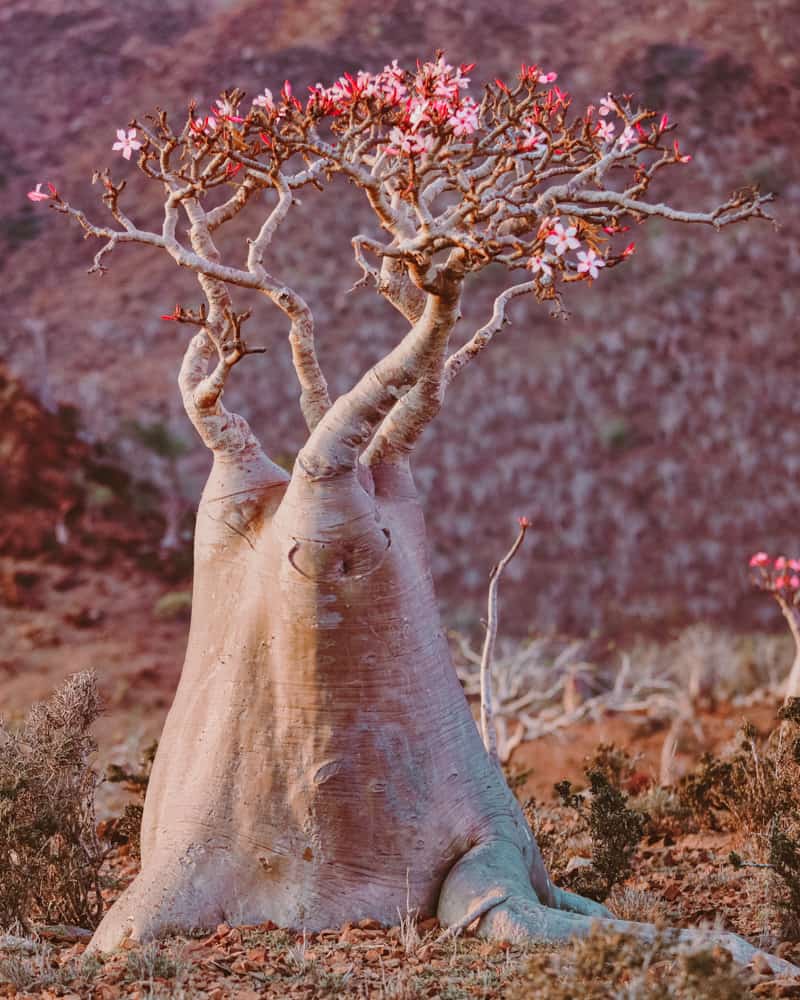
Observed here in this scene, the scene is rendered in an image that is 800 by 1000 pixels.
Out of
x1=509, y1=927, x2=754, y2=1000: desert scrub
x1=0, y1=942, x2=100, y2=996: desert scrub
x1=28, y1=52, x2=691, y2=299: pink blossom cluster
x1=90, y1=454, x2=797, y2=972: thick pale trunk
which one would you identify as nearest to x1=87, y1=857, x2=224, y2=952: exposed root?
x1=90, y1=454, x2=797, y2=972: thick pale trunk

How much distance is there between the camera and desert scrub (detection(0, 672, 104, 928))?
14.3 ft

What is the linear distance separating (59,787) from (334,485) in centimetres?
161

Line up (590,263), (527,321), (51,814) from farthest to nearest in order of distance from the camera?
(527,321) → (51,814) → (590,263)

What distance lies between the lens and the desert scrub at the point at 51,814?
4.37 metres

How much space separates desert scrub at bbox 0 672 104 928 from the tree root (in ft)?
4.75

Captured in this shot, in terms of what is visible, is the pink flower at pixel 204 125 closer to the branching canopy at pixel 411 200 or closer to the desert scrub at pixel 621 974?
the branching canopy at pixel 411 200

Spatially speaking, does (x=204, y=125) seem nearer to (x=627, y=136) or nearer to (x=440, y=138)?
(x=440, y=138)

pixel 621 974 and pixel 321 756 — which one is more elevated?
pixel 321 756

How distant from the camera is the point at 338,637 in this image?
13.9ft

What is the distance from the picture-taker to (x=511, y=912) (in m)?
3.95

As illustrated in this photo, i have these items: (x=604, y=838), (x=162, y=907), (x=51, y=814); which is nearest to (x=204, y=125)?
(x=51, y=814)

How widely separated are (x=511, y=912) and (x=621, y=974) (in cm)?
86

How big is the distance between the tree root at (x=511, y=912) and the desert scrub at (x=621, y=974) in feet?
1.59

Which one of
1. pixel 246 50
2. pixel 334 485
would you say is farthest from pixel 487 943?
pixel 246 50
